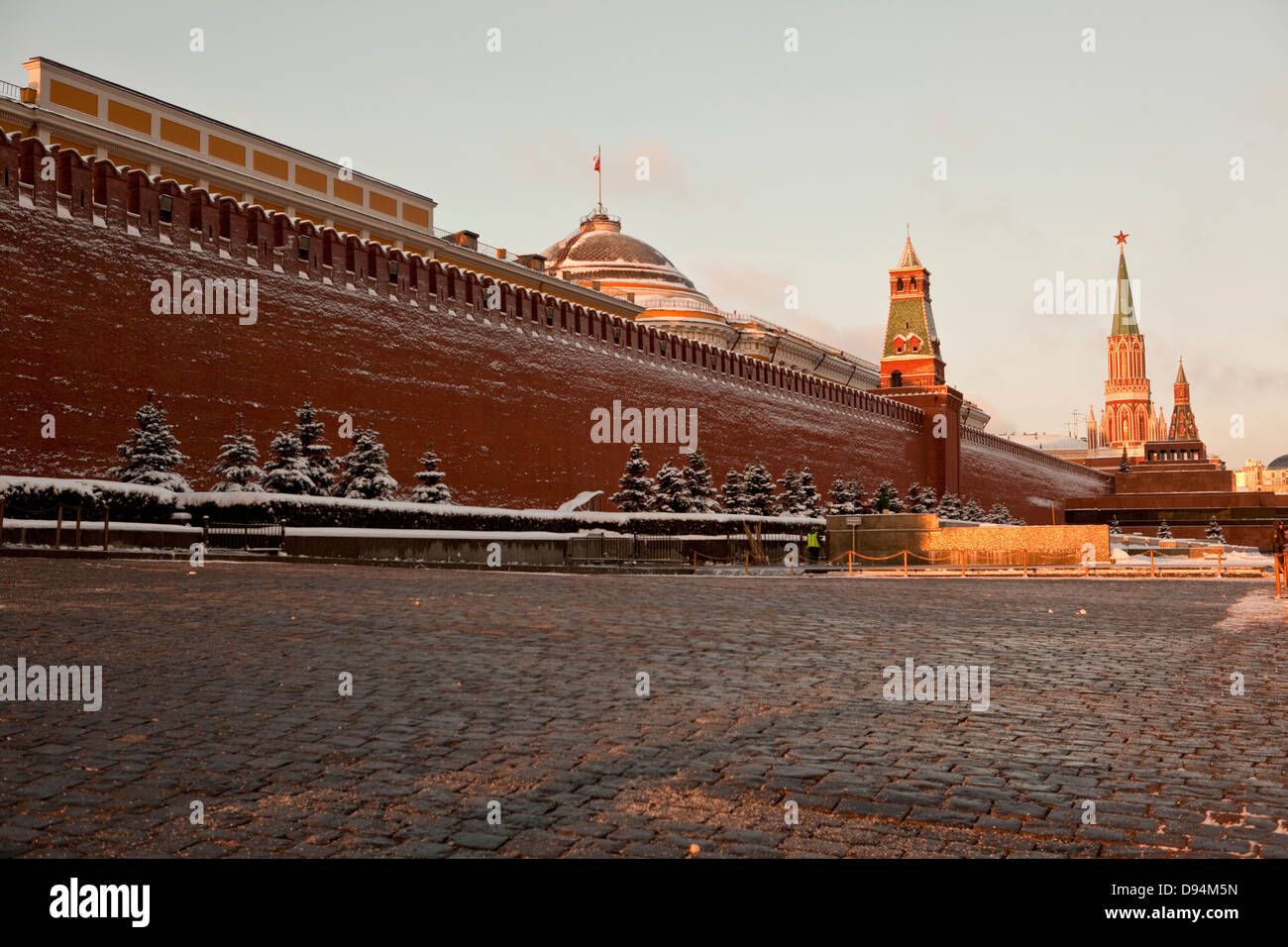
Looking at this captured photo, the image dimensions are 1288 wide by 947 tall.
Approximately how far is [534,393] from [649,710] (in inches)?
900

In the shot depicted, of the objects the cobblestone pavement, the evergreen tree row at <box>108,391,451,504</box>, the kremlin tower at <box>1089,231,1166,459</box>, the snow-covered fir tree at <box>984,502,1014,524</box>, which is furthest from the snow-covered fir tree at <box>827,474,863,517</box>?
the kremlin tower at <box>1089,231,1166,459</box>

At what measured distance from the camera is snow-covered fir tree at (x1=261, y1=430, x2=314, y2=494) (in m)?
18.7

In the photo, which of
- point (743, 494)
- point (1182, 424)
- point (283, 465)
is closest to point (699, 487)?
point (743, 494)

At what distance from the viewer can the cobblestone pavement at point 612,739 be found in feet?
10.6

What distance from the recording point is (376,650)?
6809 mm

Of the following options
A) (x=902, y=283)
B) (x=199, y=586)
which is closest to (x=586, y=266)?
(x=902, y=283)

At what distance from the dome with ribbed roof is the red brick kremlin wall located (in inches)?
1013

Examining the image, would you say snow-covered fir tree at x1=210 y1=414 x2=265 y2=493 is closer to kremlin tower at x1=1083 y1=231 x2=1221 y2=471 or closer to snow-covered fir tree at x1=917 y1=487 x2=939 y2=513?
snow-covered fir tree at x1=917 y1=487 x2=939 y2=513

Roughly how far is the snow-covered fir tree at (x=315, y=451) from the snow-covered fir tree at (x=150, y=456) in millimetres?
2204

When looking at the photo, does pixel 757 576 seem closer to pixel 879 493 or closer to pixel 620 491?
pixel 620 491

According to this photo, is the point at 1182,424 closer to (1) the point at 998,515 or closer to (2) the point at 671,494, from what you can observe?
(1) the point at 998,515

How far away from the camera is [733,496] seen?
107 feet

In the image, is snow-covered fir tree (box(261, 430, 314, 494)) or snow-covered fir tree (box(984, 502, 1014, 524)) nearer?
snow-covered fir tree (box(261, 430, 314, 494))
